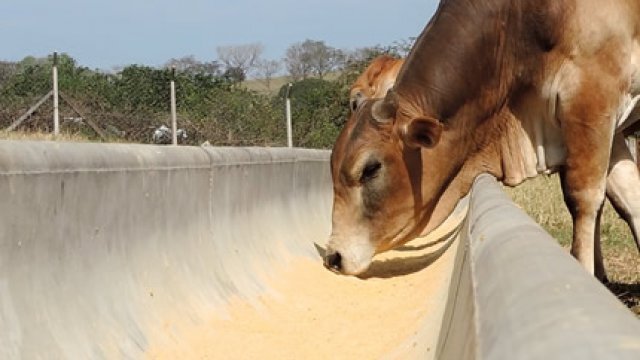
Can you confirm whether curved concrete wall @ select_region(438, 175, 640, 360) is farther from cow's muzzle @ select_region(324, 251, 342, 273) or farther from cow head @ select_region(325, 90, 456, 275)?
cow's muzzle @ select_region(324, 251, 342, 273)

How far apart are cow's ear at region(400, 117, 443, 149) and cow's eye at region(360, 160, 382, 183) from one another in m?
0.36

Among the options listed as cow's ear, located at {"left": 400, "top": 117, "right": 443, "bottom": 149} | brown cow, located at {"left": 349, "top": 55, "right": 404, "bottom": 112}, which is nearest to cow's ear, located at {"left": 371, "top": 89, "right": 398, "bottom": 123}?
cow's ear, located at {"left": 400, "top": 117, "right": 443, "bottom": 149}

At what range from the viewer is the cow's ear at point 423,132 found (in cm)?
689

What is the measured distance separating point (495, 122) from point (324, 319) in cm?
170

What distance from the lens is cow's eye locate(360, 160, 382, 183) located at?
736cm

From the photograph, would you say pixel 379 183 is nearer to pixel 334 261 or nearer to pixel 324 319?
pixel 334 261

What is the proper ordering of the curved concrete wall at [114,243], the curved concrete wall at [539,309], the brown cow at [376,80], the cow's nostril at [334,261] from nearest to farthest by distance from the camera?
the curved concrete wall at [539,309] → the curved concrete wall at [114,243] → the cow's nostril at [334,261] → the brown cow at [376,80]

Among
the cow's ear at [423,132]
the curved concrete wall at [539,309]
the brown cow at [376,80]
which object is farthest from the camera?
the brown cow at [376,80]

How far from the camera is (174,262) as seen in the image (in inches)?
232

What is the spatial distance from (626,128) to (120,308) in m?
3.94

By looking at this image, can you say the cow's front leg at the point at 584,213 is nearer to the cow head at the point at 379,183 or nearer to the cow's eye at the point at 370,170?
the cow head at the point at 379,183

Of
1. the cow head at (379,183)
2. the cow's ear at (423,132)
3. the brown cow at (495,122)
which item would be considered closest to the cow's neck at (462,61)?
the brown cow at (495,122)

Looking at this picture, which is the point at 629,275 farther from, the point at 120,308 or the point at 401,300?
the point at 120,308

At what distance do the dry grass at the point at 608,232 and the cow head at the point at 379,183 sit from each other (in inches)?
55.0
